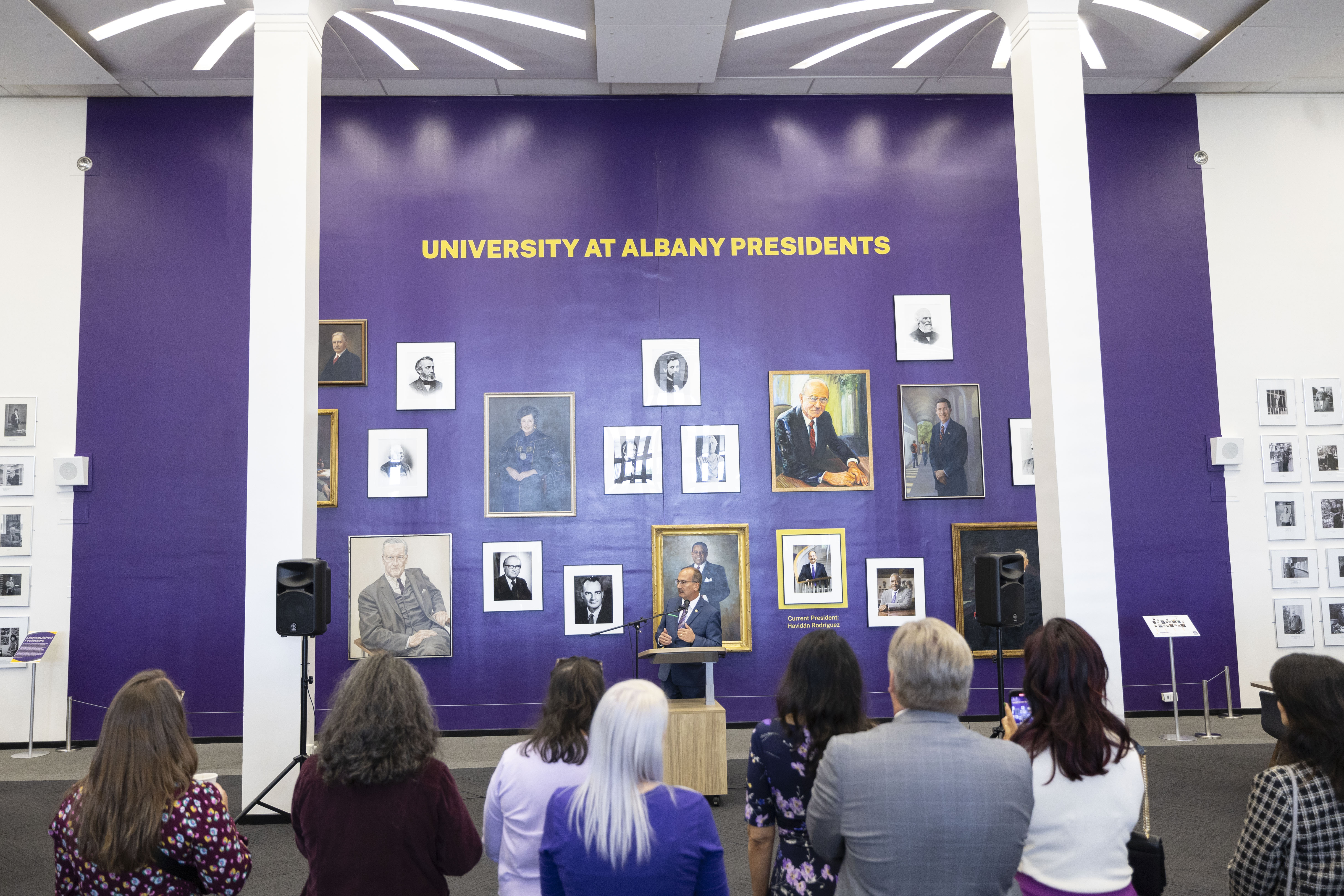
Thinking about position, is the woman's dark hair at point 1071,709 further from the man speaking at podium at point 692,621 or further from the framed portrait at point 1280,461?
A: the framed portrait at point 1280,461

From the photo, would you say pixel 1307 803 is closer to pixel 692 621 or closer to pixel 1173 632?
pixel 692 621

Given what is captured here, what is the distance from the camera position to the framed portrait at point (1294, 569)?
27.7 ft

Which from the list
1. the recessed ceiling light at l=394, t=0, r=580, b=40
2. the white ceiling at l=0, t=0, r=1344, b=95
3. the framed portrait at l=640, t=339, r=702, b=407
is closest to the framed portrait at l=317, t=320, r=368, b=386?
the white ceiling at l=0, t=0, r=1344, b=95

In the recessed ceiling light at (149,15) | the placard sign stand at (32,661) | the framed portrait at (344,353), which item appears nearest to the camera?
the recessed ceiling light at (149,15)

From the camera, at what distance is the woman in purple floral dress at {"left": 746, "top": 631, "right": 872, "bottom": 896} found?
249cm

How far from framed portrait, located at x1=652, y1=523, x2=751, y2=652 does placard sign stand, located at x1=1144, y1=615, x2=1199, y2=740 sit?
3379mm

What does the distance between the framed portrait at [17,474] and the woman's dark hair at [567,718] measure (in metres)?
7.53

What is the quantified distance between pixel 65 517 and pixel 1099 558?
8.23 metres

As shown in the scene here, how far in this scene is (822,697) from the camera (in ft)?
8.14

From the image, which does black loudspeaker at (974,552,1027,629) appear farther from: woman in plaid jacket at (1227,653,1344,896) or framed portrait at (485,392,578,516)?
framed portrait at (485,392,578,516)

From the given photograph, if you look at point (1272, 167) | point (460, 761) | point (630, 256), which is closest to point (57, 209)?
→ point (630, 256)

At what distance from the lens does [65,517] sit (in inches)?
317

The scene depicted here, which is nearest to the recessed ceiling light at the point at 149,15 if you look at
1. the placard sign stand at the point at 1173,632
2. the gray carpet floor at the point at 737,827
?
the gray carpet floor at the point at 737,827

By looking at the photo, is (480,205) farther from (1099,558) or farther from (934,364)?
(1099,558)
